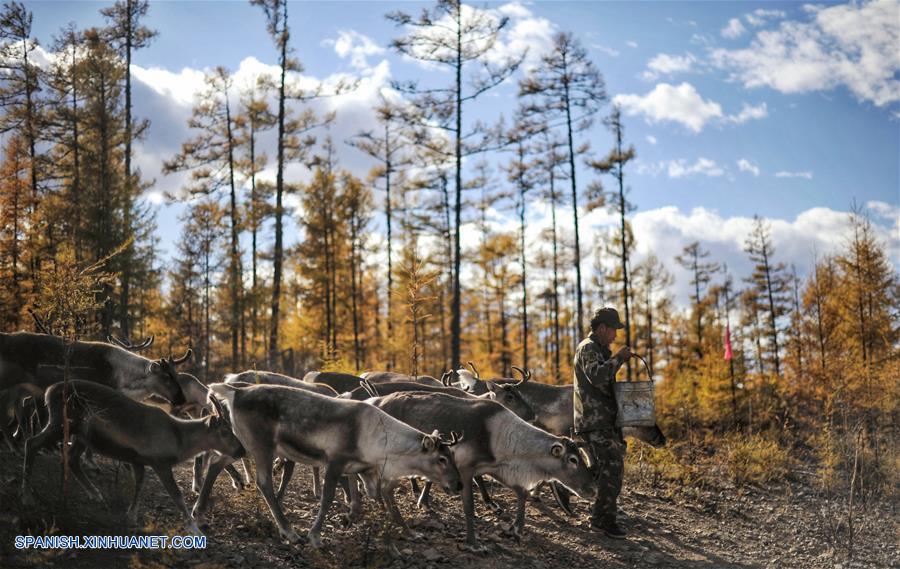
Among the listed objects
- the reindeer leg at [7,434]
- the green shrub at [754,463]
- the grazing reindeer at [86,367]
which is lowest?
the green shrub at [754,463]

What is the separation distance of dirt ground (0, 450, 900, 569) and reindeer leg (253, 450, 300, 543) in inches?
5.4

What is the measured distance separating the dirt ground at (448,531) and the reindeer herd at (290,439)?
0.27 m

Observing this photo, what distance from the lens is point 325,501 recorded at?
8.38m

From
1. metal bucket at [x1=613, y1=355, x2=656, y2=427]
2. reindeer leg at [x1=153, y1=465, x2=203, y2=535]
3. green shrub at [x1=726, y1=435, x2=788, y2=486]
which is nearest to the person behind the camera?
reindeer leg at [x1=153, y1=465, x2=203, y2=535]

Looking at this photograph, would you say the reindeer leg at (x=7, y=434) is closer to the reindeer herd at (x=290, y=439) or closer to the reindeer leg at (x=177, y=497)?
the reindeer herd at (x=290, y=439)

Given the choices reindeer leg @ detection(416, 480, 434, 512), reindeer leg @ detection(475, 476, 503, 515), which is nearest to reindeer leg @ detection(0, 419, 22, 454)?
reindeer leg @ detection(416, 480, 434, 512)

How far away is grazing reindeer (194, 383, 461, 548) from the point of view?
8.53m

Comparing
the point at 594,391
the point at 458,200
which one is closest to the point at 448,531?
the point at 594,391

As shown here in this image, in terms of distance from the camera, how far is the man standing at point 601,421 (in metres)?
10.2

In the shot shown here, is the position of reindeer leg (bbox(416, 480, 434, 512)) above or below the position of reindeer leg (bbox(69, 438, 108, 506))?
below

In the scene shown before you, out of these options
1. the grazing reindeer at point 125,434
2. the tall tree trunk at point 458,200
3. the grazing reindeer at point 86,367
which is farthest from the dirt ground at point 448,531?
the tall tree trunk at point 458,200

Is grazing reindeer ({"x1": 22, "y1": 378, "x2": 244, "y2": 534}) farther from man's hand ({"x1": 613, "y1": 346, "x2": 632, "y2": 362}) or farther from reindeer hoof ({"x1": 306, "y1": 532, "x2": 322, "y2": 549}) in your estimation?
man's hand ({"x1": 613, "y1": 346, "x2": 632, "y2": 362})

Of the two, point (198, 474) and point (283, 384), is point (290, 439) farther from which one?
point (283, 384)

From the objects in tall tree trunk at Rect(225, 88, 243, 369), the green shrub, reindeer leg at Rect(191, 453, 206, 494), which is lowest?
the green shrub
